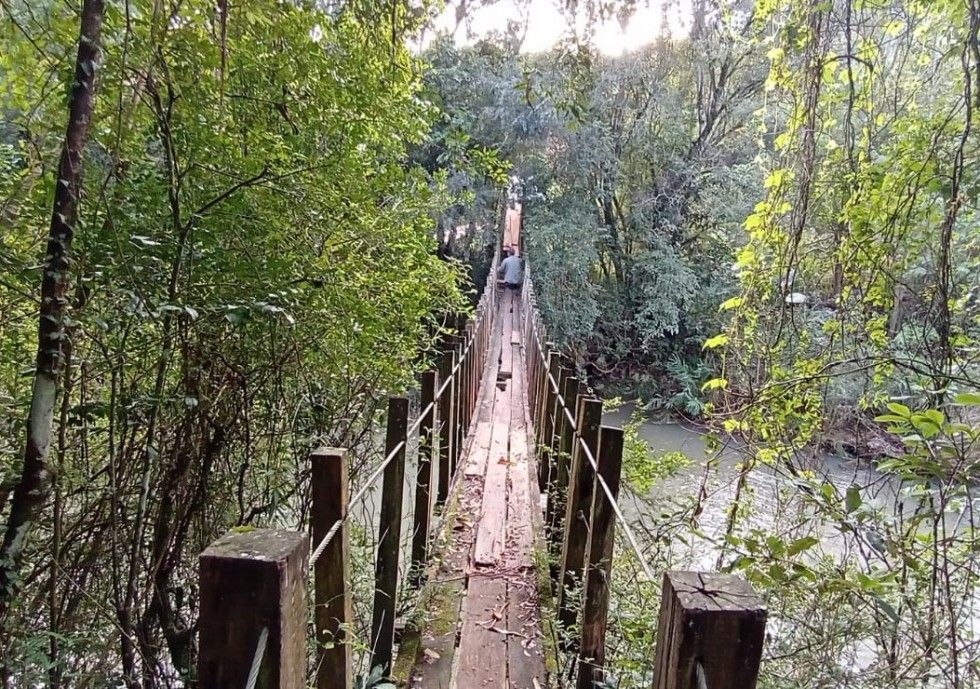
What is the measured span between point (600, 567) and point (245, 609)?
117 cm

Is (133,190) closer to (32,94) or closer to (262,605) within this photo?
(32,94)

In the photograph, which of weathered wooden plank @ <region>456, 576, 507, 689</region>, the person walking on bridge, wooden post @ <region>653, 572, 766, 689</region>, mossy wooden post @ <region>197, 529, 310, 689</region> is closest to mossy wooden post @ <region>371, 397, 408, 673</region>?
weathered wooden plank @ <region>456, 576, 507, 689</region>

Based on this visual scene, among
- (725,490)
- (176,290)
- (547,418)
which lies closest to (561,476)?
(547,418)

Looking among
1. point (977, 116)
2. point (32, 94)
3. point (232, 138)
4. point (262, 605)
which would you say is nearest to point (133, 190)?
point (232, 138)

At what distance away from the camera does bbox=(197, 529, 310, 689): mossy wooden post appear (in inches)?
29.5

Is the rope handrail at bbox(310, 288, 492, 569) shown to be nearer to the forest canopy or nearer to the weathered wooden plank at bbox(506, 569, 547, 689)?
the forest canopy

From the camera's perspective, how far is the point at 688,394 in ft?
36.1

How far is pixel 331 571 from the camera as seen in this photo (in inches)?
50.3

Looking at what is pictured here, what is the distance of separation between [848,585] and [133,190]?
2.24 m

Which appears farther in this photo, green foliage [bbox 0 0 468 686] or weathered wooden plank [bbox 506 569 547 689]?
weathered wooden plank [bbox 506 569 547 689]

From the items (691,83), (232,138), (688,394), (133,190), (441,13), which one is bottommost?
(688,394)

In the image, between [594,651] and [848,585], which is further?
[594,651]

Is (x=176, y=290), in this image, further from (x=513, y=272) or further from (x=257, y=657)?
(x=513, y=272)

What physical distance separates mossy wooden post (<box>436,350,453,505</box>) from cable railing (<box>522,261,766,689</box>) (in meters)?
0.56
